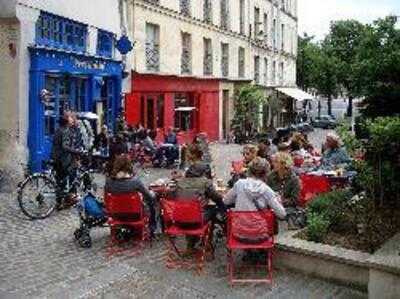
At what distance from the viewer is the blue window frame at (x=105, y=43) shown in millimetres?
21016

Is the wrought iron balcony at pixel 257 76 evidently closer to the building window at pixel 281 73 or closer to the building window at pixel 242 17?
the building window at pixel 242 17

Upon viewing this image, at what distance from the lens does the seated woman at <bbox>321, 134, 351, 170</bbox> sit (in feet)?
40.7

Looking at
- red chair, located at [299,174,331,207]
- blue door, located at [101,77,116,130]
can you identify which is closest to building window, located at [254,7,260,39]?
blue door, located at [101,77,116,130]

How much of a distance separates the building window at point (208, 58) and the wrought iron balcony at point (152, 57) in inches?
218

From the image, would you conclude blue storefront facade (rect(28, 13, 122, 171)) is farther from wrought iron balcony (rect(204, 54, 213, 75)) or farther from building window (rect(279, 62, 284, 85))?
building window (rect(279, 62, 284, 85))

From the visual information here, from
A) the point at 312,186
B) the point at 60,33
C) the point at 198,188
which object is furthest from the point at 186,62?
the point at 198,188

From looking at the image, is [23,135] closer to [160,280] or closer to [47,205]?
[47,205]

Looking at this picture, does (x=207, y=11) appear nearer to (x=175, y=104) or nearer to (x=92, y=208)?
(x=175, y=104)

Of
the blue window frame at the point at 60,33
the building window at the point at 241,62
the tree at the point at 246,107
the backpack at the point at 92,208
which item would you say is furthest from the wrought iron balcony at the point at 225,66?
the backpack at the point at 92,208

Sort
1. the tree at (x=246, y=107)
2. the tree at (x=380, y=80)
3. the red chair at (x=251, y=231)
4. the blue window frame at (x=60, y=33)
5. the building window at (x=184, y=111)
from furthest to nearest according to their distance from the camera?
the tree at (x=246, y=107) < the building window at (x=184, y=111) < the blue window frame at (x=60, y=33) < the tree at (x=380, y=80) < the red chair at (x=251, y=231)

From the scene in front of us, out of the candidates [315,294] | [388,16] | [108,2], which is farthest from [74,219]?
[108,2]

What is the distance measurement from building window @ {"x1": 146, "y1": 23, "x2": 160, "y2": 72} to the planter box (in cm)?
1756

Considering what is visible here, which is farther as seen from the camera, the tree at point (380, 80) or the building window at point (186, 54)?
the building window at point (186, 54)

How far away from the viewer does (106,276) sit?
825 centimetres
